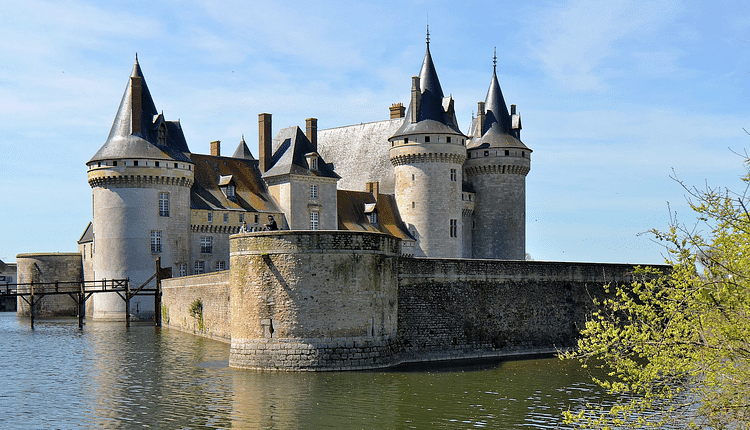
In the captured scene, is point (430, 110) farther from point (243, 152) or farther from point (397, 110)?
point (243, 152)

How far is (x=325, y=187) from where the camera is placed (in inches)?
1935

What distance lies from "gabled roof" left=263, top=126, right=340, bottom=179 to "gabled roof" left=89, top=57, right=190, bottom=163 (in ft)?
17.7

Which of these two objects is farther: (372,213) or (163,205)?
(372,213)

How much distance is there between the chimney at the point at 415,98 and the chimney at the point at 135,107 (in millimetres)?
14643

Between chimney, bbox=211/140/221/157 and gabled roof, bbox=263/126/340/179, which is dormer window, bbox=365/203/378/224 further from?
chimney, bbox=211/140/221/157

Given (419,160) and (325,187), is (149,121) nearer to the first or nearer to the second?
(325,187)

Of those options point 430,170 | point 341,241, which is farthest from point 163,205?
point 341,241

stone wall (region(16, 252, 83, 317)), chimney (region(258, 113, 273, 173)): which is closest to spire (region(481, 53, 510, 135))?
chimney (region(258, 113, 273, 173))

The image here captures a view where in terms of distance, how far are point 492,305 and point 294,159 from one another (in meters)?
22.9

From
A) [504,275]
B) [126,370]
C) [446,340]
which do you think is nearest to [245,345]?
[126,370]

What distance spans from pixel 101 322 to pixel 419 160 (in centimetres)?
1898

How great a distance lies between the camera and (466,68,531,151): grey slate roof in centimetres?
5025

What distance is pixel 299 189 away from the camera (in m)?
48.3

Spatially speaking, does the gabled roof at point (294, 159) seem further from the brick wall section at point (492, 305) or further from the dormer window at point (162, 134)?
the brick wall section at point (492, 305)
